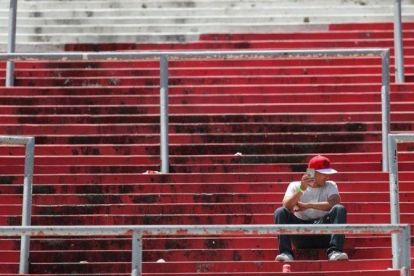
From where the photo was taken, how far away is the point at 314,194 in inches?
376

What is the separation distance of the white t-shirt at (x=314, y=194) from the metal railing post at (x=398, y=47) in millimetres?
2681

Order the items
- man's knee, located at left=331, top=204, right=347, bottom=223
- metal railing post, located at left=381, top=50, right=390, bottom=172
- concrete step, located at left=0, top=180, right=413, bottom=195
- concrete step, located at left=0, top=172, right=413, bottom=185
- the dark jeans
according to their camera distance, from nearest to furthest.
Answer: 1. the dark jeans
2. man's knee, located at left=331, top=204, right=347, bottom=223
3. concrete step, located at left=0, top=180, right=413, bottom=195
4. concrete step, located at left=0, top=172, right=413, bottom=185
5. metal railing post, located at left=381, top=50, right=390, bottom=172

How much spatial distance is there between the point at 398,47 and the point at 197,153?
243 centimetres

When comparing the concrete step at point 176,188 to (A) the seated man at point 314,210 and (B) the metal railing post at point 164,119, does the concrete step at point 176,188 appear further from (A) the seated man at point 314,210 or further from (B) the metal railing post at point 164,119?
(A) the seated man at point 314,210

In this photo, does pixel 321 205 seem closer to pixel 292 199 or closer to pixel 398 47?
pixel 292 199

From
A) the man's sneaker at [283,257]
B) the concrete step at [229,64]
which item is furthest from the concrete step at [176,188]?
the concrete step at [229,64]

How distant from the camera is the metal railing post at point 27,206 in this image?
9281 mm

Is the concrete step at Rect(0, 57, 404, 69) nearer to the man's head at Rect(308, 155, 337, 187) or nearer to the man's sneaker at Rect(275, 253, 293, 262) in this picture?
the man's head at Rect(308, 155, 337, 187)

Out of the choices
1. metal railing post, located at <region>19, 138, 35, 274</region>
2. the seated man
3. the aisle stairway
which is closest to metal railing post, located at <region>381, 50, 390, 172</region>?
the aisle stairway

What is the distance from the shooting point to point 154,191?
10.2 meters

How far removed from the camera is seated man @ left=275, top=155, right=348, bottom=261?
29.5 ft

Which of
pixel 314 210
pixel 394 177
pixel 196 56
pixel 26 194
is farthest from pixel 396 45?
pixel 26 194

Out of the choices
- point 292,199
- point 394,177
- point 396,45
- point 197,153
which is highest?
point 396,45

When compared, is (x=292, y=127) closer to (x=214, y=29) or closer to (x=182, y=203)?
(x=182, y=203)
